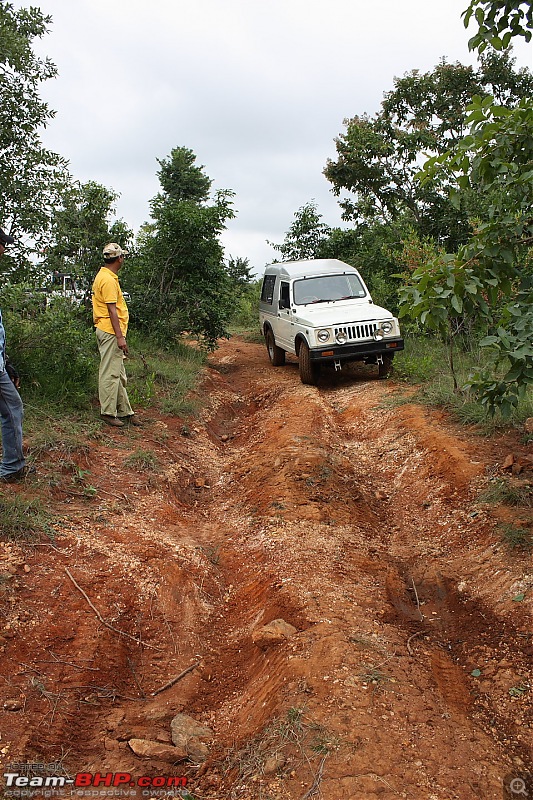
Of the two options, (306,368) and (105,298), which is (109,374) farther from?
(306,368)

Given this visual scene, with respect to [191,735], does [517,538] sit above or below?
above

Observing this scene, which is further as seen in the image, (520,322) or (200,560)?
(200,560)

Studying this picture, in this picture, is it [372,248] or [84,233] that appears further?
[372,248]

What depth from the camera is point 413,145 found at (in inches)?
498

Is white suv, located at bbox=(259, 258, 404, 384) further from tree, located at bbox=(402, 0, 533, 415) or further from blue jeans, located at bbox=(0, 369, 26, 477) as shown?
tree, located at bbox=(402, 0, 533, 415)

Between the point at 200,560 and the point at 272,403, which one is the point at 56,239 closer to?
the point at 272,403

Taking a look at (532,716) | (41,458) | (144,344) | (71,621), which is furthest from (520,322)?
(144,344)

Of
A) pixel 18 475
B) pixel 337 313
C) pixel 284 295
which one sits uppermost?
pixel 284 295

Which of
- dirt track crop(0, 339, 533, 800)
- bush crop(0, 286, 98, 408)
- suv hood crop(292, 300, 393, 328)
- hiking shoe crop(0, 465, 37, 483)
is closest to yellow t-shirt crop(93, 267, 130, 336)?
bush crop(0, 286, 98, 408)

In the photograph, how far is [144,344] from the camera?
11.0m

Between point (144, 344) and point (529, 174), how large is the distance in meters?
8.34

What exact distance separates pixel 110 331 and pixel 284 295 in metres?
5.14

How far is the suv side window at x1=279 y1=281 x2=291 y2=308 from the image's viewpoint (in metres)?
11.1

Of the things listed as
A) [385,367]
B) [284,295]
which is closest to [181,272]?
[284,295]
